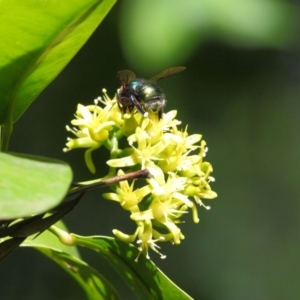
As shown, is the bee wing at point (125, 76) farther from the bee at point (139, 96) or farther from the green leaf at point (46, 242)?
the green leaf at point (46, 242)

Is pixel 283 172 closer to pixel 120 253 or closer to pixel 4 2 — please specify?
pixel 120 253

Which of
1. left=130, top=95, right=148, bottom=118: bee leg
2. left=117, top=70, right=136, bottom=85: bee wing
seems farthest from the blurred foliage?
left=130, top=95, right=148, bottom=118: bee leg

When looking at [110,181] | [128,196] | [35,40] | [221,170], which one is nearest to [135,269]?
[128,196]

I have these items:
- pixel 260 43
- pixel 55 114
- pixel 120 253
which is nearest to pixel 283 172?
pixel 55 114

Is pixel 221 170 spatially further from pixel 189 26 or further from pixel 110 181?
pixel 110 181

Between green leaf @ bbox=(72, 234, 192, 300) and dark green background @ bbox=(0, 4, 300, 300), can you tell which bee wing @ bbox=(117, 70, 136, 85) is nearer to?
green leaf @ bbox=(72, 234, 192, 300)

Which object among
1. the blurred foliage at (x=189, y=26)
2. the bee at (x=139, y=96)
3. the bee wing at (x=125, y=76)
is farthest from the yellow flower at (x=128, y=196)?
the blurred foliage at (x=189, y=26)
